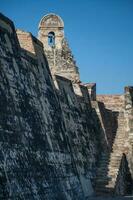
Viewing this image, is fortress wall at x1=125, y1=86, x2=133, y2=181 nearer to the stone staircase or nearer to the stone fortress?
the stone fortress

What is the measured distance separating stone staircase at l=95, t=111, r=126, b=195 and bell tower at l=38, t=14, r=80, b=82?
5.58 m

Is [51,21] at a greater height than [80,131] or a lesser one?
greater

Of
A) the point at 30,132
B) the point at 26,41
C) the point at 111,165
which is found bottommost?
the point at 111,165

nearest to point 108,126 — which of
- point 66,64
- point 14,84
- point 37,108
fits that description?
point 66,64

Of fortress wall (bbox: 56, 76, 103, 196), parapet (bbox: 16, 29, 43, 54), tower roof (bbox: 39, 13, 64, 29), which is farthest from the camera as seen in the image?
tower roof (bbox: 39, 13, 64, 29)

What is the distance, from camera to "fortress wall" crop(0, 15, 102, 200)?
9750mm

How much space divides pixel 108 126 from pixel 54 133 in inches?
386

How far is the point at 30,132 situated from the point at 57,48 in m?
22.3

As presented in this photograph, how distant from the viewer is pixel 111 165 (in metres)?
20.0

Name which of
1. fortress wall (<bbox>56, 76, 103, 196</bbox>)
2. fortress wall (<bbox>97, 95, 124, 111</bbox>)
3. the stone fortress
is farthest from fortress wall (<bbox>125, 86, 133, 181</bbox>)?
fortress wall (<bbox>56, 76, 103, 196</bbox>)

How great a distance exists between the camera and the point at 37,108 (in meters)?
12.7

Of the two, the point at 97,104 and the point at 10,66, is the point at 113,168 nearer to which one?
the point at 97,104

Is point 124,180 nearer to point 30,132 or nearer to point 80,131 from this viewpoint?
point 80,131

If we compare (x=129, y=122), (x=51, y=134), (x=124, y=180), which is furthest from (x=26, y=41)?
(x=129, y=122)
